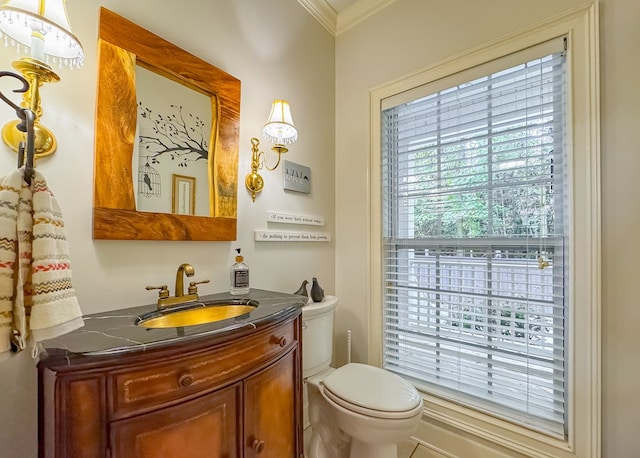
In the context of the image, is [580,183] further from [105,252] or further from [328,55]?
[105,252]

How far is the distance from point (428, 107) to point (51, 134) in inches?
70.3

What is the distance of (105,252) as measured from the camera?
1013mm

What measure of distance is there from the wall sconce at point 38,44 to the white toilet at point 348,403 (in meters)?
1.22

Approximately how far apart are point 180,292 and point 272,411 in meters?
0.57

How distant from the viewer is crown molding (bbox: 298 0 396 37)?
1.90 m

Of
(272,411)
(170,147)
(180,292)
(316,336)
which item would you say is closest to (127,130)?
(170,147)

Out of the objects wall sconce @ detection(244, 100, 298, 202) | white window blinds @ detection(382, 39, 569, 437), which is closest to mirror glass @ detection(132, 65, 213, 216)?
wall sconce @ detection(244, 100, 298, 202)

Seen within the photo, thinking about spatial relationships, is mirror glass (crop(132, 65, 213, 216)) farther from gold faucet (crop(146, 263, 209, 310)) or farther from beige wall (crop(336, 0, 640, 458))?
beige wall (crop(336, 0, 640, 458))

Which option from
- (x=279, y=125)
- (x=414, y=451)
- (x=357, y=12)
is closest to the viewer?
(x=279, y=125)

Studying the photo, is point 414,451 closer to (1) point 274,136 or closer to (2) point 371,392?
(2) point 371,392

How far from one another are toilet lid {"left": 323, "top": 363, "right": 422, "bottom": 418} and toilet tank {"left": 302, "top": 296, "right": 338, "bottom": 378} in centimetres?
12

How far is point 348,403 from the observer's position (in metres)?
1.24

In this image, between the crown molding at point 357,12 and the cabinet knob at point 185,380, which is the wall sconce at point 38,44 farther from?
the crown molding at point 357,12

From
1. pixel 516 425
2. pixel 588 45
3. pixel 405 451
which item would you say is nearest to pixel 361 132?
pixel 588 45
